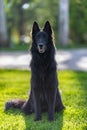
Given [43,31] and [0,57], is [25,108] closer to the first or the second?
[43,31]

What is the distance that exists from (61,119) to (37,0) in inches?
851

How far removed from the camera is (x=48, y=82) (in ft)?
22.7

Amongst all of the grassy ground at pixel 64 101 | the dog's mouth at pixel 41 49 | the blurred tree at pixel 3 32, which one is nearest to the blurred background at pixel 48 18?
the blurred tree at pixel 3 32

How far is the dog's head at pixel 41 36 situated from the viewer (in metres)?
6.71

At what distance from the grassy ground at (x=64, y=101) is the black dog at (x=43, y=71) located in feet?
0.94

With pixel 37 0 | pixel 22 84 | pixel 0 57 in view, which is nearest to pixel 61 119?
pixel 22 84

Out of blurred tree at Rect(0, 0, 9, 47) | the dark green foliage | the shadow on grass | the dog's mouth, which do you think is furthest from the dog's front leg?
the dark green foliage

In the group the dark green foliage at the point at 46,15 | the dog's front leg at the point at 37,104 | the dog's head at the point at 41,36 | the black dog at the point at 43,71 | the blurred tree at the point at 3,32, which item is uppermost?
the dark green foliage at the point at 46,15

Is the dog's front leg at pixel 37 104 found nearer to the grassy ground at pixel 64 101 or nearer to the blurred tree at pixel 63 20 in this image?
the grassy ground at pixel 64 101

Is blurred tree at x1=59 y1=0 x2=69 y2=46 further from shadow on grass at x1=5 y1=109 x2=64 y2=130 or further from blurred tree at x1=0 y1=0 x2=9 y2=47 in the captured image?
shadow on grass at x1=5 y1=109 x2=64 y2=130

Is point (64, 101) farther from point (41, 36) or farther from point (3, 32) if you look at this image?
point (3, 32)

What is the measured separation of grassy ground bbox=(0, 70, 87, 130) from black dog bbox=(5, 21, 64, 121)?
29 centimetres

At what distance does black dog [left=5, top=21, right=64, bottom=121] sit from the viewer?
22.5 ft

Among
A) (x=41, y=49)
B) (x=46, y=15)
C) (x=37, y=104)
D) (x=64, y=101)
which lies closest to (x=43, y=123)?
(x=37, y=104)
